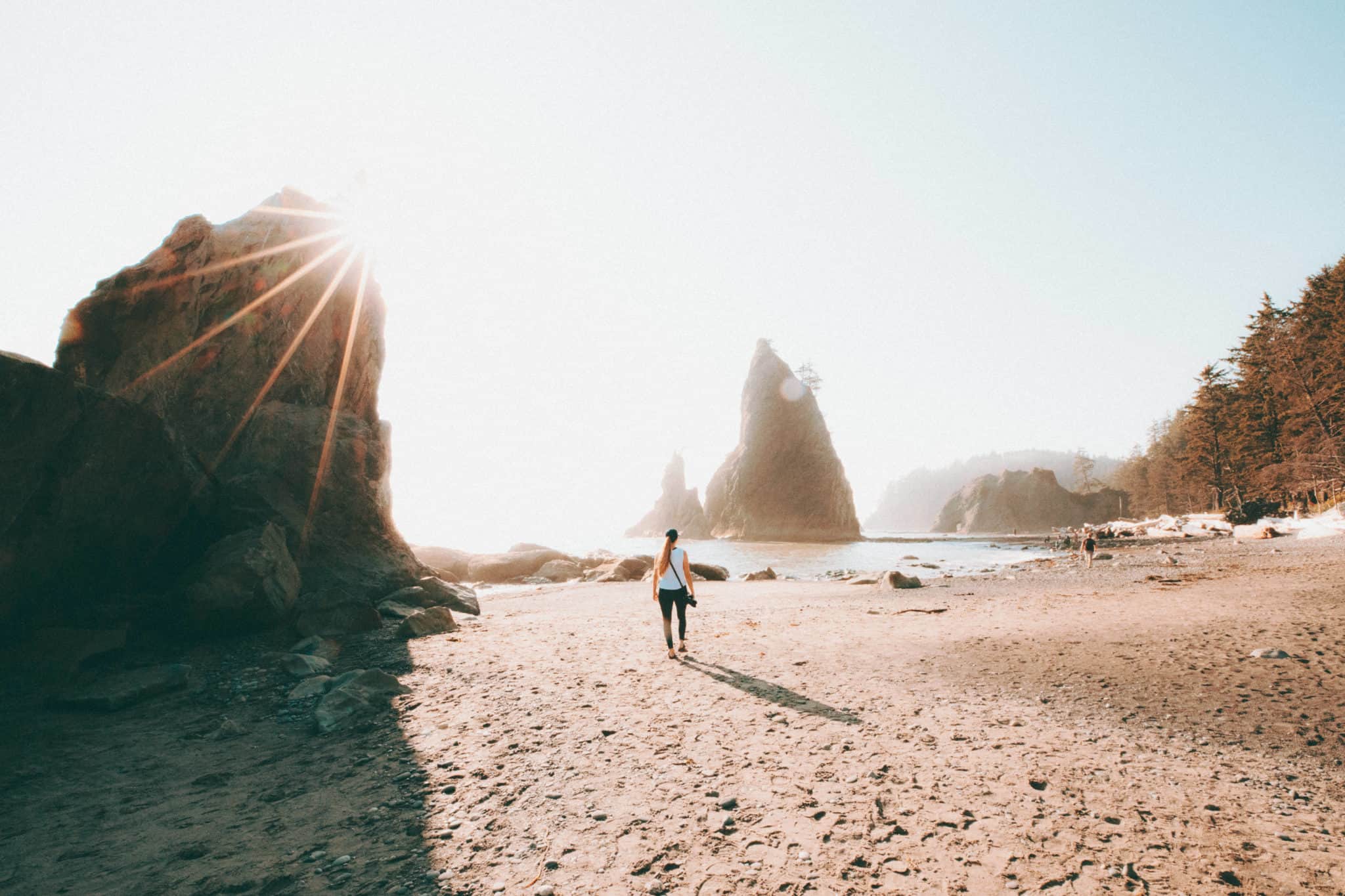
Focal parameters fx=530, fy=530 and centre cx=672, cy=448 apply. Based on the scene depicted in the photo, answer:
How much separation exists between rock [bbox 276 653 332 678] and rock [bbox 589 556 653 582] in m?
17.8

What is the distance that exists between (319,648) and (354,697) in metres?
3.63

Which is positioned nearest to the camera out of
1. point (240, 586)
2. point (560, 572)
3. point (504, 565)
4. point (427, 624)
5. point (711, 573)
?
point (240, 586)

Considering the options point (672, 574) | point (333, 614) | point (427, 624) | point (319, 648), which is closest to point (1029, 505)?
point (672, 574)

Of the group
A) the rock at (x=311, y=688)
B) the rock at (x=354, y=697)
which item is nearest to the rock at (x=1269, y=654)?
the rock at (x=354, y=697)

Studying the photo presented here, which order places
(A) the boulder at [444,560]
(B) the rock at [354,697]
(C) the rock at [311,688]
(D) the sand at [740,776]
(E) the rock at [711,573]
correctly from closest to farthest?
(D) the sand at [740,776], (B) the rock at [354,697], (C) the rock at [311,688], (E) the rock at [711,573], (A) the boulder at [444,560]

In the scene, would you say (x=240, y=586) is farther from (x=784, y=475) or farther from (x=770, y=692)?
(x=784, y=475)

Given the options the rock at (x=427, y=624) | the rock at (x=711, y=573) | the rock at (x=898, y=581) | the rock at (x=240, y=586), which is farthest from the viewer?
the rock at (x=711, y=573)

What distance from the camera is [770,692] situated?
23.8ft

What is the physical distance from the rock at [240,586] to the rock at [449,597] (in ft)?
14.6

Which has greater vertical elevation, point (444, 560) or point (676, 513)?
point (676, 513)

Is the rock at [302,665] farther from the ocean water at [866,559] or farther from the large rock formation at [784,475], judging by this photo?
the large rock formation at [784,475]

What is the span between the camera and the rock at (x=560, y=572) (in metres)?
29.8

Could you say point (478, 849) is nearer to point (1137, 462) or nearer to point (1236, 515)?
point (1236, 515)

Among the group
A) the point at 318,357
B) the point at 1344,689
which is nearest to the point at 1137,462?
the point at 1344,689
